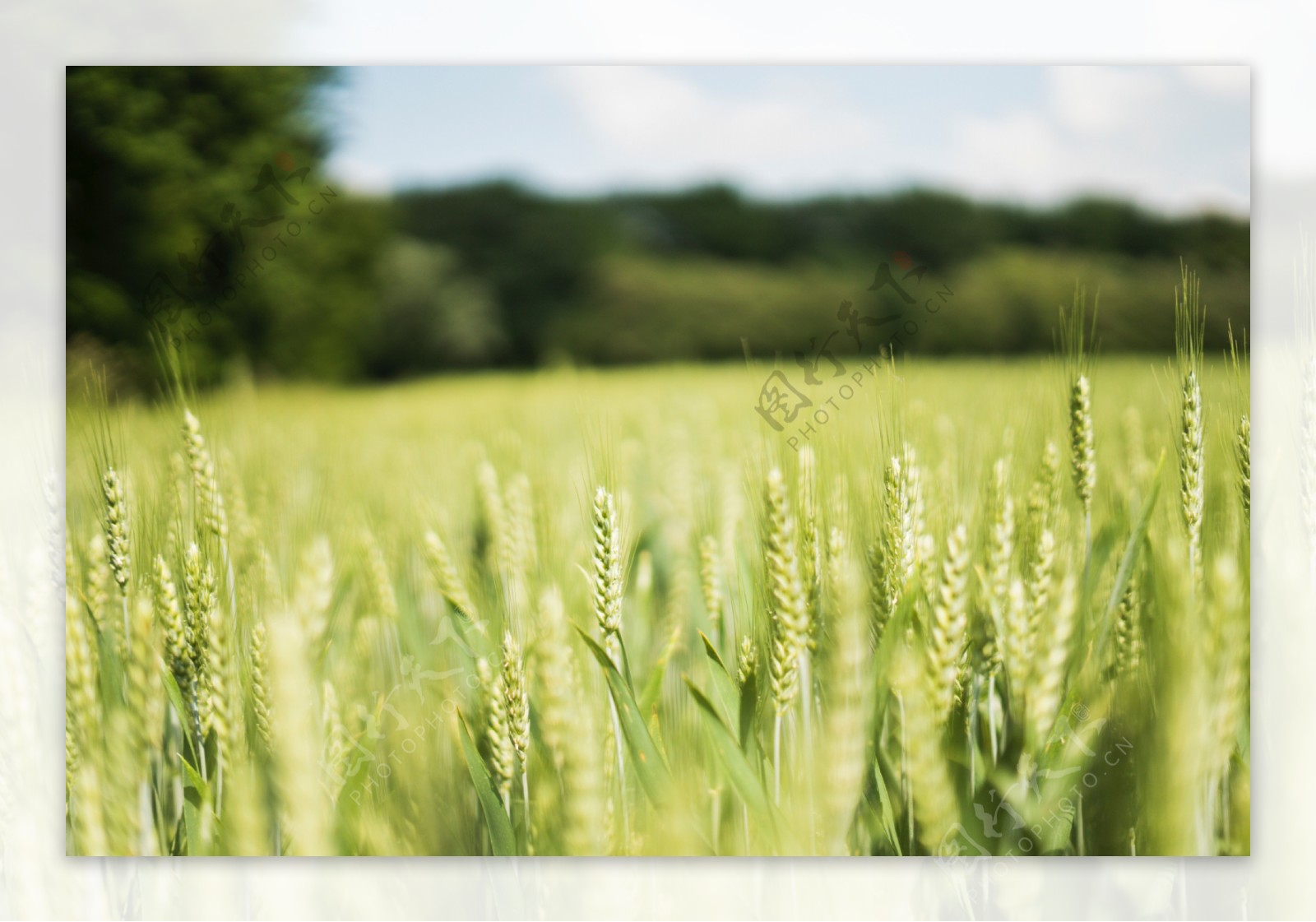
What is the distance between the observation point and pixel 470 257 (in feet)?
5.63

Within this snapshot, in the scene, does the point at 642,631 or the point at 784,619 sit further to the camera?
the point at 642,631

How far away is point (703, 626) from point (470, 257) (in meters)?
0.78

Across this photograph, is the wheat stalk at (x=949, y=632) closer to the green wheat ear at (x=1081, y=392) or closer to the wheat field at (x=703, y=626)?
the wheat field at (x=703, y=626)

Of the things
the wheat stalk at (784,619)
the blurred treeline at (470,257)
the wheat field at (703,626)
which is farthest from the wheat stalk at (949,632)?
the blurred treeline at (470,257)

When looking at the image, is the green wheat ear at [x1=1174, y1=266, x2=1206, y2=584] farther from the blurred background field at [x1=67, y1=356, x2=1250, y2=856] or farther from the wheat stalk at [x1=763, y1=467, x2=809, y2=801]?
the wheat stalk at [x1=763, y1=467, x2=809, y2=801]

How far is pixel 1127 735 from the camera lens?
5.14 ft

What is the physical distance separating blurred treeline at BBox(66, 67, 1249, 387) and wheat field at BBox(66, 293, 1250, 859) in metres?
0.08

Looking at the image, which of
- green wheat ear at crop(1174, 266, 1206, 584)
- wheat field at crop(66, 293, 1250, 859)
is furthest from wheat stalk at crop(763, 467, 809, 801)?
green wheat ear at crop(1174, 266, 1206, 584)

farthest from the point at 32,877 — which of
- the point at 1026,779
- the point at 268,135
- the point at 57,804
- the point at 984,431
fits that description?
the point at 984,431

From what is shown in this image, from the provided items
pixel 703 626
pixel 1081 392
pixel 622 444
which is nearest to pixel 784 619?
pixel 703 626

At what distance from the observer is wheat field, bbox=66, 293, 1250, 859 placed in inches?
58.5

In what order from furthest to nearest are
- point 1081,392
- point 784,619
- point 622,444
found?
1. point 622,444
2. point 1081,392
3. point 784,619

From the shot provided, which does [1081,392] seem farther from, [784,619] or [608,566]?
[608,566]

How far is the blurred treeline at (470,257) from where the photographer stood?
1.66m
